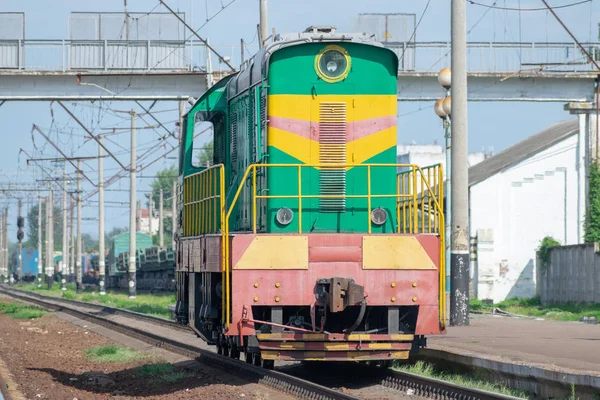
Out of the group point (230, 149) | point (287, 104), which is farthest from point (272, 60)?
point (230, 149)

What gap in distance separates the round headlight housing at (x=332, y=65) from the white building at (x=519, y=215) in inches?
1108

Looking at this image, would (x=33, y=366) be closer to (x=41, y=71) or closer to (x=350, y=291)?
(x=350, y=291)

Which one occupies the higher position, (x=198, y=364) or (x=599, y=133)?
(x=599, y=133)

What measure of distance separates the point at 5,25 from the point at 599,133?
20.0m

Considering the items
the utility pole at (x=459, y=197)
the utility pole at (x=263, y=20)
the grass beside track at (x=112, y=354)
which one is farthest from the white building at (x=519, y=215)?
the grass beside track at (x=112, y=354)

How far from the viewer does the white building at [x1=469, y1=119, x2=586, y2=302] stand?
40.0 meters

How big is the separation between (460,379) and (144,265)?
43712 millimetres

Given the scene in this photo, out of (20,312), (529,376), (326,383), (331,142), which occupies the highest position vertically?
(331,142)

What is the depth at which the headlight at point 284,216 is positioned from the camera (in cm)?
1227

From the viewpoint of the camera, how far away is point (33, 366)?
16.7 m

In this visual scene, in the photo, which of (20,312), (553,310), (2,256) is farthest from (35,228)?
(553,310)

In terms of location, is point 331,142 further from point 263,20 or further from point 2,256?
point 2,256

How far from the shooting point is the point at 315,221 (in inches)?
491

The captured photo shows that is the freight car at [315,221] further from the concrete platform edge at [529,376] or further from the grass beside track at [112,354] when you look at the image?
the grass beside track at [112,354]
